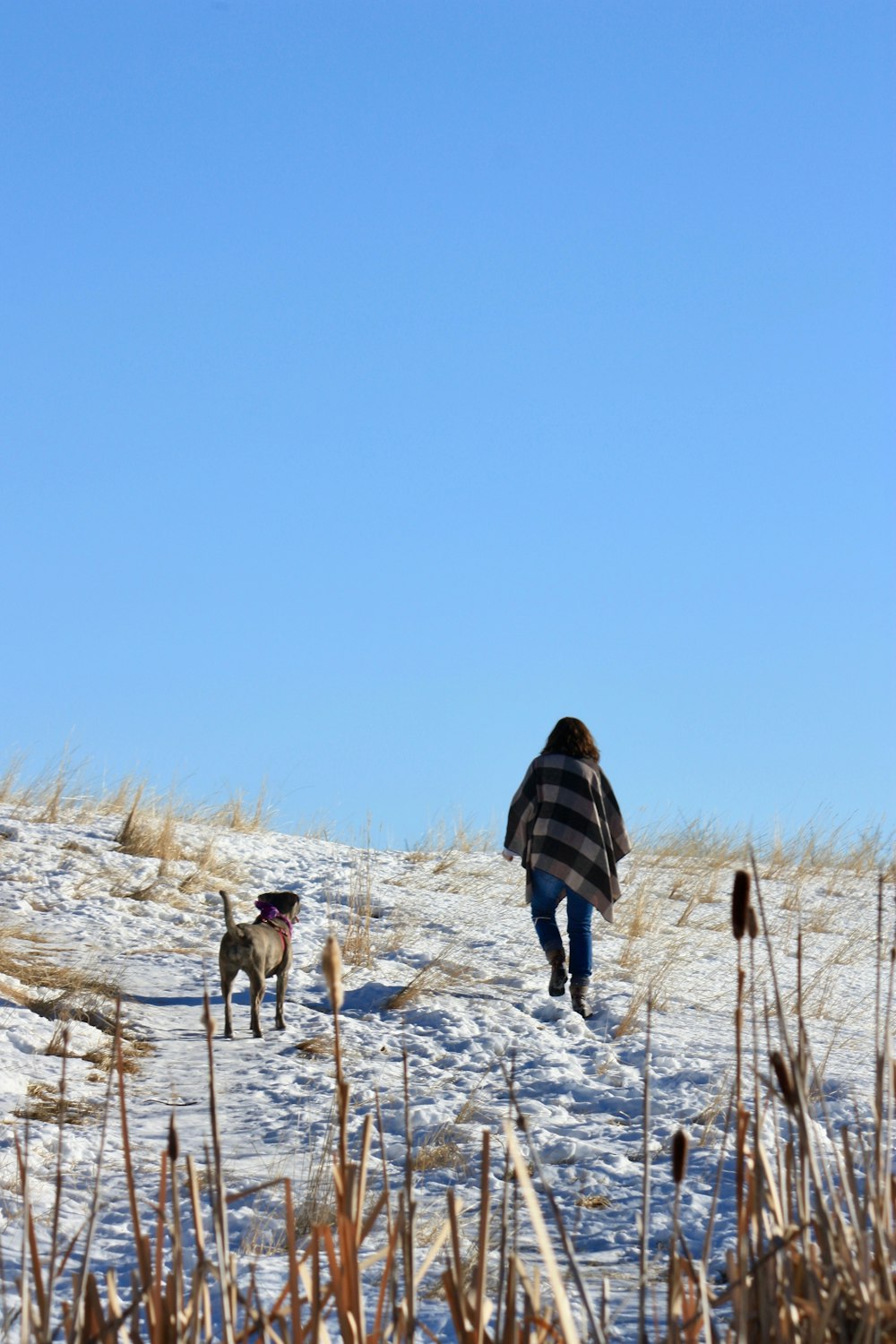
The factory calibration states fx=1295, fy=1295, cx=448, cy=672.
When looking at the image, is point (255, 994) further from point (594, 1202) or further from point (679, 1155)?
point (679, 1155)

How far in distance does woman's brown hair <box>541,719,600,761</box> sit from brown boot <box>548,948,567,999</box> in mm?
1411

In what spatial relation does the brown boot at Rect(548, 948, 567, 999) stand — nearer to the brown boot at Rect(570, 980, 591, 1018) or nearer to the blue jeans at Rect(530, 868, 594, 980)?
the blue jeans at Rect(530, 868, 594, 980)

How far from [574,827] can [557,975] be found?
1.04 metres

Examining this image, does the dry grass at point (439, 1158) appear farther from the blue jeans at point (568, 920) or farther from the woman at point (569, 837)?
the woman at point (569, 837)

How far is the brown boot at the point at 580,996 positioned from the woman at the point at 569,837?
0.66 ft

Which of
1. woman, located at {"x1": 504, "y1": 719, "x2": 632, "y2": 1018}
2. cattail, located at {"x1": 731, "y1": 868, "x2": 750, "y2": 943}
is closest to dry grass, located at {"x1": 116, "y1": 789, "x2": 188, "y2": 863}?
woman, located at {"x1": 504, "y1": 719, "x2": 632, "y2": 1018}

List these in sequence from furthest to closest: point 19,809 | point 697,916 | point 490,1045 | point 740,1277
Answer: point 19,809
point 697,916
point 490,1045
point 740,1277

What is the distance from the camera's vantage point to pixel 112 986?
295 inches

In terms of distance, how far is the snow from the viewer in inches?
173

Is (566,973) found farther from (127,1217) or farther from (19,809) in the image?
(19,809)

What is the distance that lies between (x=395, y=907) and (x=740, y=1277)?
9705mm

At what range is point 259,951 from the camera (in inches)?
281

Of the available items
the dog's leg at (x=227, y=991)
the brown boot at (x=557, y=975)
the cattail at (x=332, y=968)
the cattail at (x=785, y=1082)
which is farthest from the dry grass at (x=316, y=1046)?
the cattail at (x=332, y=968)

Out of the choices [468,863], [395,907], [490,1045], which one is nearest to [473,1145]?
[490,1045]
